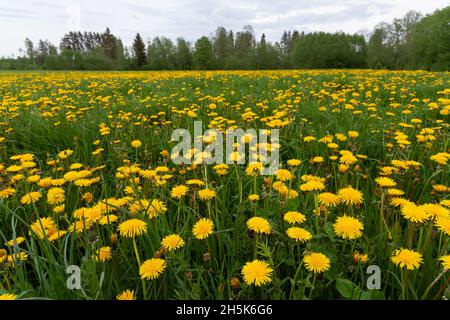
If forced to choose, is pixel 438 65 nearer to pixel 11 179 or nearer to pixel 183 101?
pixel 183 101

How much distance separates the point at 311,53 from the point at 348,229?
47.5 m

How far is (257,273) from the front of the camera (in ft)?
3.24

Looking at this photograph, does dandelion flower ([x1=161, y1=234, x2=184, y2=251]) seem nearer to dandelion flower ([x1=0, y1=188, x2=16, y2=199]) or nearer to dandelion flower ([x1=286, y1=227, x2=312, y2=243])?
dandelion flower ([x1=286, y1=227, x2=312, y2=243])

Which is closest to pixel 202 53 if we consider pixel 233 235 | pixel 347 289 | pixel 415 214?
pixel 233 235

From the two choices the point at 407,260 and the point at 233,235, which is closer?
the point at 407,260

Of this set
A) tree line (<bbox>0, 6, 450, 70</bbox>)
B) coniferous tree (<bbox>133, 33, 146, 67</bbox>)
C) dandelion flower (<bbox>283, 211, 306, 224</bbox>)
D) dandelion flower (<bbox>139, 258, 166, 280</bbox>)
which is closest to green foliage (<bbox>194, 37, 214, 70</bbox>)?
tree line (<bbox>0, 6, 450, 70</bbox>)

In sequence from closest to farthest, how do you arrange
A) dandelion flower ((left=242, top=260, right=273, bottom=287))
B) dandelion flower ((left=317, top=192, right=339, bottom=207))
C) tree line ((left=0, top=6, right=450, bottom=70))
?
1. dandelion flower ((left=242, top=260, right=273, bottom=287))
2. dandelion flower ((left=317, top=192, right=339, bottom=207))
3. tree line ((left=0, top=6, right=450, bottom=70))

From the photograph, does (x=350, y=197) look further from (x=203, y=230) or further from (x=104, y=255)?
(x=104, y=255)

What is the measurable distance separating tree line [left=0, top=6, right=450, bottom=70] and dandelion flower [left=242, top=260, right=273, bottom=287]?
122 ft

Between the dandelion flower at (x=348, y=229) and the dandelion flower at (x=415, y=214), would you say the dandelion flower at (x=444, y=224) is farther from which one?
the dandelion flower at (x=348, y=229)

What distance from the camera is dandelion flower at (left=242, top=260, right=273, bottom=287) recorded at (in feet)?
3.15

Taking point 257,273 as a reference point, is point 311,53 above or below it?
above

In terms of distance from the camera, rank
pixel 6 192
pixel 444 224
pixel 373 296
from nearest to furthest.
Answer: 1. pixel 373 296
2. pixel 444 224
3. pixel 6 192
